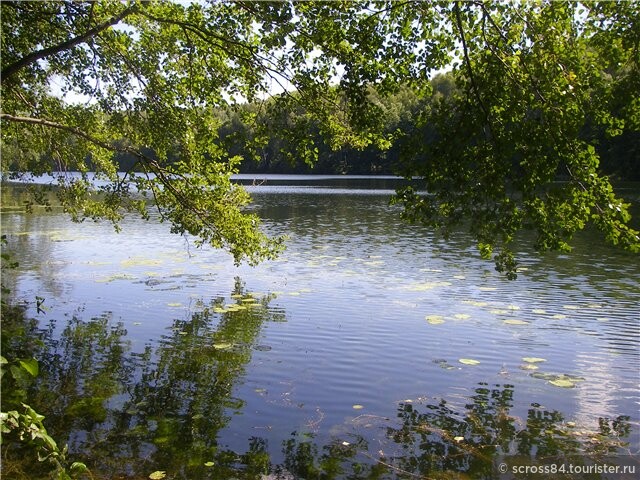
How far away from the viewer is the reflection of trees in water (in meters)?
6.85

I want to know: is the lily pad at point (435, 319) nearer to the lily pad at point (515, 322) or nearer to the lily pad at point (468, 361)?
the lily pad at point (515, 322)

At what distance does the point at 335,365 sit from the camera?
10641 millimetres

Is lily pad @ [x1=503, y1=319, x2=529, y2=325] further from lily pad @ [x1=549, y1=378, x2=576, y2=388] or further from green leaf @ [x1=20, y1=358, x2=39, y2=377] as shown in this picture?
green leaf @ [x1=20, y1=358, x2=39, y2=377]

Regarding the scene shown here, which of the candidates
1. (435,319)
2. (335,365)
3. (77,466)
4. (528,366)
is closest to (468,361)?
(528,366)

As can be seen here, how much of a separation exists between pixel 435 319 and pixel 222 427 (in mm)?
7267

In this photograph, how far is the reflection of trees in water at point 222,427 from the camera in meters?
6.85

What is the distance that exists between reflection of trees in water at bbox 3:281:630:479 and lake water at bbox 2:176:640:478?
3cm

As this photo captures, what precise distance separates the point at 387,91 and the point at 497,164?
2.49 meters

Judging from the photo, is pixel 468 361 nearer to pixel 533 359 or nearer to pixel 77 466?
pixel 533 359

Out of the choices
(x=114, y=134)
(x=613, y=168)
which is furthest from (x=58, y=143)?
(x=613, y=168)

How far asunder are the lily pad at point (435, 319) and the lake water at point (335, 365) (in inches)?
2.8

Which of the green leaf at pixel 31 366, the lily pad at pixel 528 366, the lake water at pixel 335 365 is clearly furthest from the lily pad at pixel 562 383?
the green leaf at pixel 31 366

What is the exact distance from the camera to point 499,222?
6.63m

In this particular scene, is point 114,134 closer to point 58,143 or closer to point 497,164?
point 58,143
